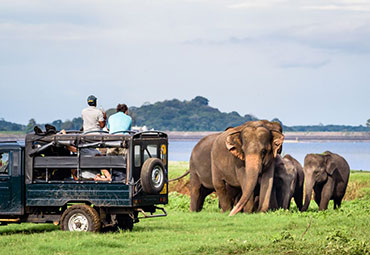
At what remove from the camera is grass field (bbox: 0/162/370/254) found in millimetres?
16016

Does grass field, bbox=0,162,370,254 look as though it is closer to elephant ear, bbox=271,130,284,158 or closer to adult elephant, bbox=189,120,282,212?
elephant ear, bbox=271,130,284,158

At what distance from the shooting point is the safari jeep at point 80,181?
18.4 meters

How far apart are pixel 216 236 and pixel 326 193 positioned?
1421 cm

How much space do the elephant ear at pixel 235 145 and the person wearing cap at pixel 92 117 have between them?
5574mm

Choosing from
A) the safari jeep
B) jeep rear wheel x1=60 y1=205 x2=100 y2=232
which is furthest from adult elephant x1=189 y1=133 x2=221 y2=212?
jeep rear wheel x1=60 y1=205 x2=100 y2=232

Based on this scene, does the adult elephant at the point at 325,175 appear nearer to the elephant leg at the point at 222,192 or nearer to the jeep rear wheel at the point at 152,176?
the elephant leg at the point at 222,192

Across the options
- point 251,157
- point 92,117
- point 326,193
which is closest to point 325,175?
point 326,193

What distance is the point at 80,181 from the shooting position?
18594 mm

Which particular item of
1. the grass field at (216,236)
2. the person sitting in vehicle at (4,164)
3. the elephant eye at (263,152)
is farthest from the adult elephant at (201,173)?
the person sitting in vehicle at (4,164)

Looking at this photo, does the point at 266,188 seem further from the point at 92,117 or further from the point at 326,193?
the point at 326,193

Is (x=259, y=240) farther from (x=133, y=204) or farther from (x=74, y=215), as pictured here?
(x=74, y=215)

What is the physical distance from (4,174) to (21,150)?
27.0 inches

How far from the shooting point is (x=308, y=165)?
31859 mm

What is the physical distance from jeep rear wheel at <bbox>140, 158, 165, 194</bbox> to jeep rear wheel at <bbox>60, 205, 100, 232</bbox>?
4.24ft
